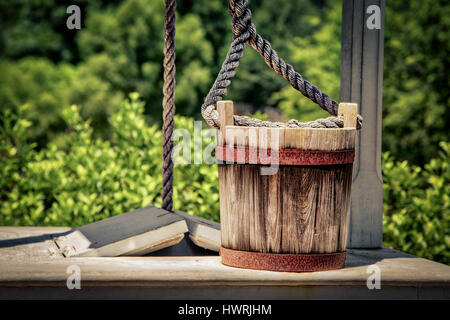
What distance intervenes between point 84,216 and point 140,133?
2.88 ft

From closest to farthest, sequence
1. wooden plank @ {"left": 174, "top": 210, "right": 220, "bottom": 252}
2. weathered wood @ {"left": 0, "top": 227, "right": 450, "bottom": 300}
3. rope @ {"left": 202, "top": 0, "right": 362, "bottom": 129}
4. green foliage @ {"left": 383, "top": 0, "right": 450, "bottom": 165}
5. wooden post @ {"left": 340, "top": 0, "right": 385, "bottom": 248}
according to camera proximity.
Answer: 1. weathered wood @ {"left": 0, "top": 227, "right": 450, "bottom": 300}
2. rope @ {"left": 202, "top": 0, "right": 362, "bottom": 129}
3. wooden plank @ {"left": 174, "top": 210, "right": 220, "bottom": 252}
4. wooden post @ {"left": 340, "top": 0, "right": 385, "bottom": 248}
5. green foliage @ {"left": 383, "top": 0, "right": 450, "bottom": 165}

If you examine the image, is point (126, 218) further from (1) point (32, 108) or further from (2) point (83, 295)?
(1) point (32, 108)

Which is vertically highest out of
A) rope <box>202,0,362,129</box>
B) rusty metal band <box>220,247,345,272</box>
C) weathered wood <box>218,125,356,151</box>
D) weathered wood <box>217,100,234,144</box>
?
rope <box>202,0,362,129</box>

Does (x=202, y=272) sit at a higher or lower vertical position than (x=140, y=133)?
lower

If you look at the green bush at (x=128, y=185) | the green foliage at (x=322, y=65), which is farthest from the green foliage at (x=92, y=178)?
the green foliage at (x=322, y=65)

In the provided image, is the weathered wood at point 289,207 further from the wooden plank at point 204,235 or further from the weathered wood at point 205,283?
the wooden plank at point 204,235

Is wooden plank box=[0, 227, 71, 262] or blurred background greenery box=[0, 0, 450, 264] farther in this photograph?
blurred background greenery box=[0, 0, 450, 264]

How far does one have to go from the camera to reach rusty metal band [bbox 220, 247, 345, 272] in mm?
2637

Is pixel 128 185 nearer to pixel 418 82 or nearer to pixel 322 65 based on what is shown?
pixel 418 82

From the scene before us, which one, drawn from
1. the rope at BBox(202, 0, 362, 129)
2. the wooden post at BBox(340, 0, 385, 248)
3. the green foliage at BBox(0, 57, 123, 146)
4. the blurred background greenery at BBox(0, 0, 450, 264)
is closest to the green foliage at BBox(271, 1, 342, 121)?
the blurred background greenery at BBox(0, 0, 450, 264)

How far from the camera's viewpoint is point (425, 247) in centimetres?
421

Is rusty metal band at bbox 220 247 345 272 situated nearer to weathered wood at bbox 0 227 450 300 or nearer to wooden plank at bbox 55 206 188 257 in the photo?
weathered wood at bbox 0 227 450 300

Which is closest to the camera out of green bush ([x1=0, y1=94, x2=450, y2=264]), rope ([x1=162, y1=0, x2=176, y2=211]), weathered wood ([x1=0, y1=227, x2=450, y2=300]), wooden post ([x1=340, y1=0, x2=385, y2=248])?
weathered wood ([x1=0, y1=227, x2=450, y2=300])
